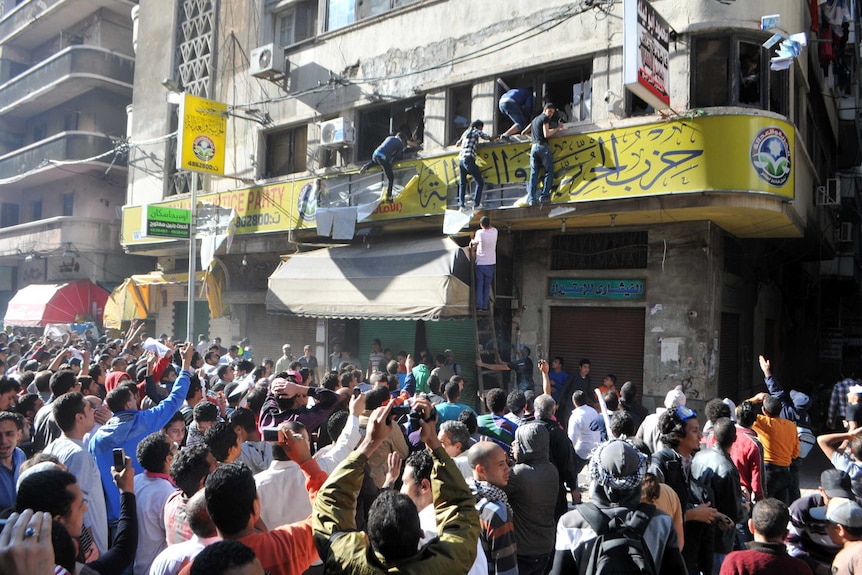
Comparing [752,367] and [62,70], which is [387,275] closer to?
[752,367]

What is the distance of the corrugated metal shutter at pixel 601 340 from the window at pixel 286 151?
25.3 ft

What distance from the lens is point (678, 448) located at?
14.9ft

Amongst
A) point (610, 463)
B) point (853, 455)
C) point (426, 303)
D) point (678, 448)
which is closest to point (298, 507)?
point (610, 463)

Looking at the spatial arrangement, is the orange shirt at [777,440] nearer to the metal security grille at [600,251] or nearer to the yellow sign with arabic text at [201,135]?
the metal security grille at [600,251]

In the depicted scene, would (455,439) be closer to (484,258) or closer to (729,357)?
(484,258)

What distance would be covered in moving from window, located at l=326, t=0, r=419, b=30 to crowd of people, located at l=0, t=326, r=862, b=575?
10.7 meters

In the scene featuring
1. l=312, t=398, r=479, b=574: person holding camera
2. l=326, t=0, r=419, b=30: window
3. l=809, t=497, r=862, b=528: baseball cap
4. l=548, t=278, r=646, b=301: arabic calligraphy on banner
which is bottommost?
l=809, t=497, r=862, b=528: baseball cap

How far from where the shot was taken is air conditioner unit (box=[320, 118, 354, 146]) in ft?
46.4

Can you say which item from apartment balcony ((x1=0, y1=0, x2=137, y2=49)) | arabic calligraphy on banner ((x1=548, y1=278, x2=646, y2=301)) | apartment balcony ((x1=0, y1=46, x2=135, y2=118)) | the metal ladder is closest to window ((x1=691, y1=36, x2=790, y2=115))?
arabic calligraphy on banner ((x1=548, y1=278, x2=646, y2=301))

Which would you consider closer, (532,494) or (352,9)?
(532,494)

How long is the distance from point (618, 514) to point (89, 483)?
3140 mm

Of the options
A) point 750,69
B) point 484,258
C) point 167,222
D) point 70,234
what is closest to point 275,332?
point 167,222

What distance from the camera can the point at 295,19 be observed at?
642 inches

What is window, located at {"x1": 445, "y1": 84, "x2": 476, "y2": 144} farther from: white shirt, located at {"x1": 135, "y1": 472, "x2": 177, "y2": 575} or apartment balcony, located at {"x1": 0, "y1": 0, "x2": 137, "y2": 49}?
apartment balcony, located at {"x1": 0, "y1": 0, "x2": 137, "y2": 49}
